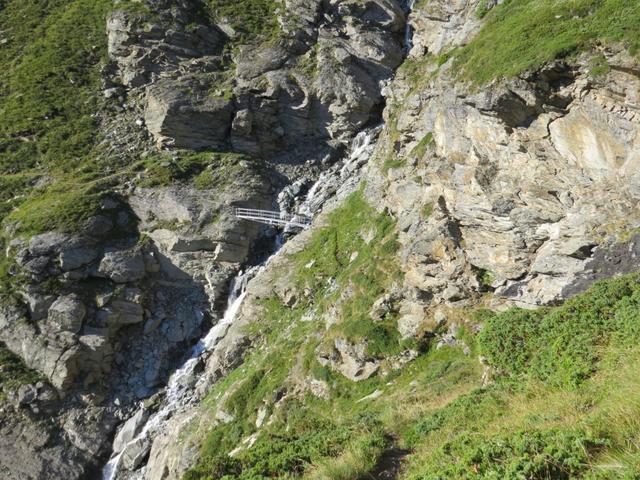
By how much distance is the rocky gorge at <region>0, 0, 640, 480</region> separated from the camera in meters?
12.7

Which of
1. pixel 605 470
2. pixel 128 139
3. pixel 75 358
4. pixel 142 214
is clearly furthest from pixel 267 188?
pixel 605 470

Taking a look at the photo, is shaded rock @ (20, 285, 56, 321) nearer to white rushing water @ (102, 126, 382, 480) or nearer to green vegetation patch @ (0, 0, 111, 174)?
white rushing water @ (102, 126, 382, 480)

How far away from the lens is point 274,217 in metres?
41.3

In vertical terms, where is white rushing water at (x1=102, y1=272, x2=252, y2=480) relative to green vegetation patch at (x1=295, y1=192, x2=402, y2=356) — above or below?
below

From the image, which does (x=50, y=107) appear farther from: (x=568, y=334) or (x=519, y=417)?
(x=519, y=417)

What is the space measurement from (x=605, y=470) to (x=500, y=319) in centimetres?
870

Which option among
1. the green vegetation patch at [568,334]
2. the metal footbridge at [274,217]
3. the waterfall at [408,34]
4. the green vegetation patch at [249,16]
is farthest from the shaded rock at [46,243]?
the waterfall at [408,34]

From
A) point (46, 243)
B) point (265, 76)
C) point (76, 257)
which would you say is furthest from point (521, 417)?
point (265, 76)

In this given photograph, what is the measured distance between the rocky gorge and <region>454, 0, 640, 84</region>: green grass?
0.15m

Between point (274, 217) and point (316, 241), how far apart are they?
7480 mm

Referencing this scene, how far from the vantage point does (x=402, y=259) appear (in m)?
25.2

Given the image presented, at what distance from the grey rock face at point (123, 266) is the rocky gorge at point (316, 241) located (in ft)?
0.57

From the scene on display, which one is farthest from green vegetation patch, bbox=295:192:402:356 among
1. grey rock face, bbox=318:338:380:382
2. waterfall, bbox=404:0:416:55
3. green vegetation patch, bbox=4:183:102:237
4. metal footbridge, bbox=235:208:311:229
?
waterfall, bbox=404:0:416:55

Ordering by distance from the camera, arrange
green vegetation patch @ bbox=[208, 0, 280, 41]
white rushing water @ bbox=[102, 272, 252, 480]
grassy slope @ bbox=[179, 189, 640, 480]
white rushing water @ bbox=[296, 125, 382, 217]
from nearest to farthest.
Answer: grassy slope @ bbox=[179, 189, 640, 480], white rushing water @ bbox=[102, 272, 252, 480], white rushing water @ bbox=[296, 125, 382, 217], green vegetation patch @ bbox=[208, 0, 280, 41]
